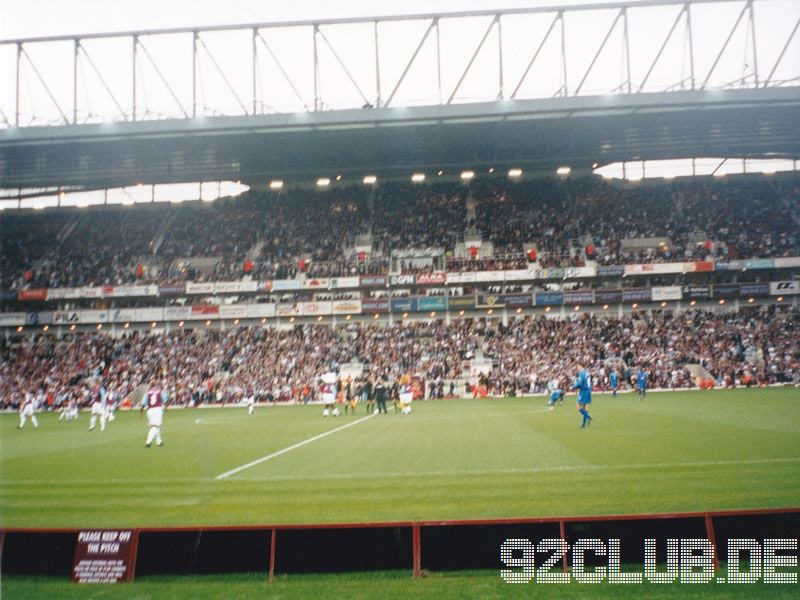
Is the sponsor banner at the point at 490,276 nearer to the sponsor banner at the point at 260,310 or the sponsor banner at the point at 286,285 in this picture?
the sponsor banner at the point at 286,285

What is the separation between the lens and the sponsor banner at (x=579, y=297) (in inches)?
1901

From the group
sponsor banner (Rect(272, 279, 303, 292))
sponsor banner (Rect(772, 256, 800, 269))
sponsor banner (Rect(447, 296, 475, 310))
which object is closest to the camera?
sponsor banner (Rect(772, 256, 800, 269))

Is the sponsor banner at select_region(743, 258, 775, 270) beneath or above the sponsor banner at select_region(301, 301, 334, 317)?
above

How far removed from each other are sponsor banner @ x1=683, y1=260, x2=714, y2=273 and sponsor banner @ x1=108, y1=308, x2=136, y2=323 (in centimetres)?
4286

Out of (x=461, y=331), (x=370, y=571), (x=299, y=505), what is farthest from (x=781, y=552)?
(x=461, y=331)

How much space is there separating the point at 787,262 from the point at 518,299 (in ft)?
64.0

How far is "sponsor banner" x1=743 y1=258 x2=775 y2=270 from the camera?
46.9 m

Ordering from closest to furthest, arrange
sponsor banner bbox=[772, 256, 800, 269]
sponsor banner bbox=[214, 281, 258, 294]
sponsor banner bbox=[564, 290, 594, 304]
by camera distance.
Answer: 1. sponsor banner bbox=[772, 256, 800, 269]
2. sponsor banner bbox=[564, 290, 594, 304]
3. sponsor banner bbox=[214, 281, 258, 294]

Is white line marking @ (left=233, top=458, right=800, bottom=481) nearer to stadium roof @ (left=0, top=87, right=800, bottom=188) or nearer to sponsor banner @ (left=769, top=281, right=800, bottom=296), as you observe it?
stadium roof @ (left=0, top=87, right=800, bottom=188)

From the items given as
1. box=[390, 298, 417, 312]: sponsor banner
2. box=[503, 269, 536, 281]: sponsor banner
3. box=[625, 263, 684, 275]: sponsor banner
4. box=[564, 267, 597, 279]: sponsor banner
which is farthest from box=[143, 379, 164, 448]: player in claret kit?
box=[625, 263, 684, 275]: sponsor banner

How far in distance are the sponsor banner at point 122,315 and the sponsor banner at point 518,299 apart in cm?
2944

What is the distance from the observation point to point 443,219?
5453cm

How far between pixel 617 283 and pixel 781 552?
4524 centimetres

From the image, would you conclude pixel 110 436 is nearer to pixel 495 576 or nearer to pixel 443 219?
pixel 495 576
